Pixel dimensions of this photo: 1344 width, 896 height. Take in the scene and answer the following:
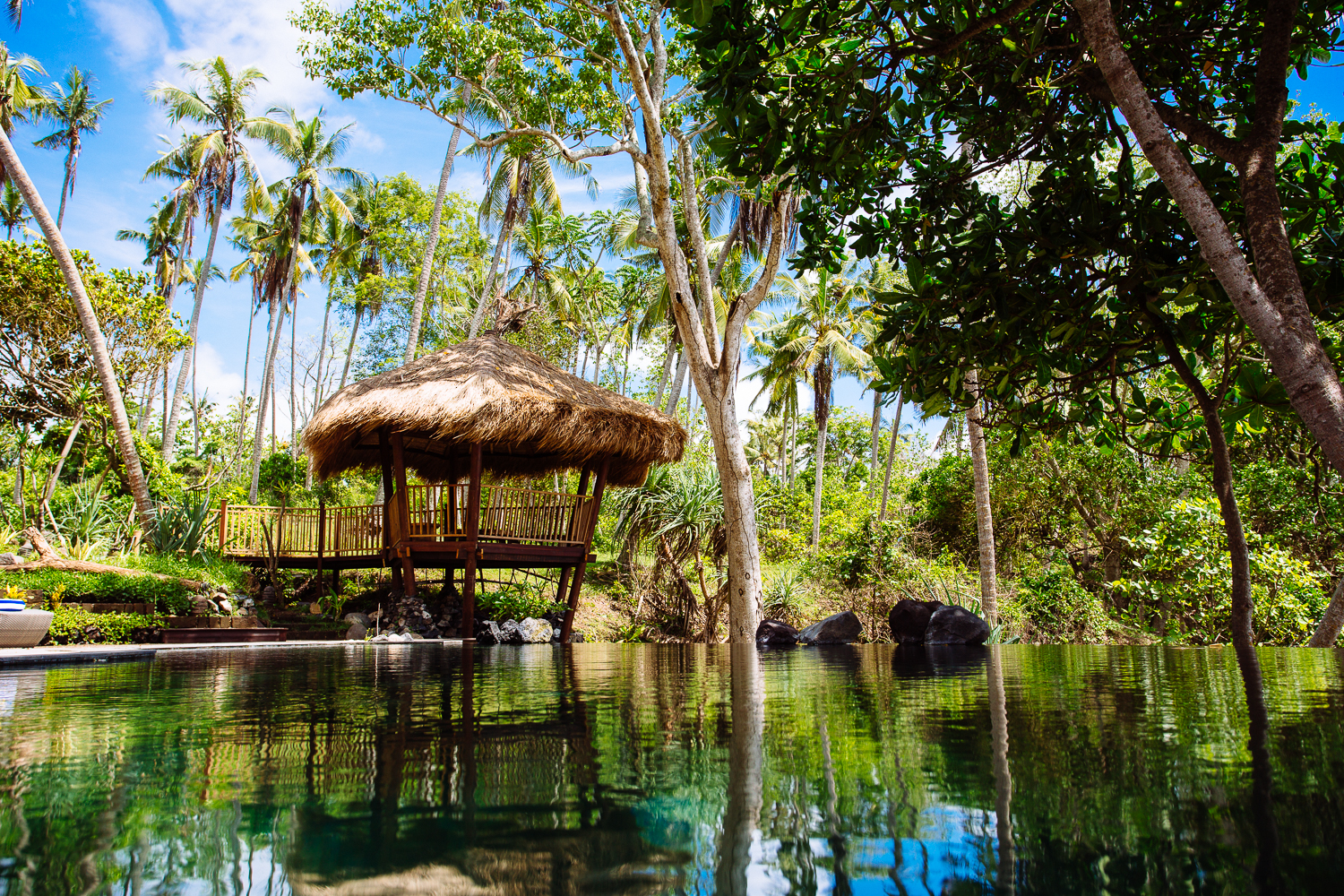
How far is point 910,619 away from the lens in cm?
969

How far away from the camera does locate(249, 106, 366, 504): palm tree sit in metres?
24.5

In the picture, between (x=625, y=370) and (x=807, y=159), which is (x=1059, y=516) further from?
(x=625, y=370)

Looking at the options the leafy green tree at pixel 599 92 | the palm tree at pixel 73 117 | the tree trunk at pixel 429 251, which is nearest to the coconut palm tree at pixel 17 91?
the palm tree at pixel 73 117

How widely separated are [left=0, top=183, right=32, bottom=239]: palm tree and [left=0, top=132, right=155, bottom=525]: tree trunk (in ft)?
64.0

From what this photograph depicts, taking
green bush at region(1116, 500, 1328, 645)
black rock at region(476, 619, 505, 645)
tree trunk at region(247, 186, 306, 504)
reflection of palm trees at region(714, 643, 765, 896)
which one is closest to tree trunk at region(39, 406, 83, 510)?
black rock at region(476, 619, 505, 645)

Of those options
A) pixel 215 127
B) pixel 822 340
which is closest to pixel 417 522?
pixel 822 340

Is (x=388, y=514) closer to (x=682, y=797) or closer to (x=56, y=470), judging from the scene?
(x=56, y=470)

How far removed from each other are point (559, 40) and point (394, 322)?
23076 millimetres

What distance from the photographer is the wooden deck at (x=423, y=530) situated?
1116 centimetres

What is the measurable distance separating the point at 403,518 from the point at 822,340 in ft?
45.9

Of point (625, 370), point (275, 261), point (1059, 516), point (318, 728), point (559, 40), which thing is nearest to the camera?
point (318, 728)

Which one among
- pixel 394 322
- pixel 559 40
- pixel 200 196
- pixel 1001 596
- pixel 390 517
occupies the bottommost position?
pixel 1001 596

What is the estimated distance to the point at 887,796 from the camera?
1142mm

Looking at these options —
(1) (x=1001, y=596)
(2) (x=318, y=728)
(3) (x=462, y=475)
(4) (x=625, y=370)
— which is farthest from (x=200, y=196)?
(2) (x=318, y=728)
